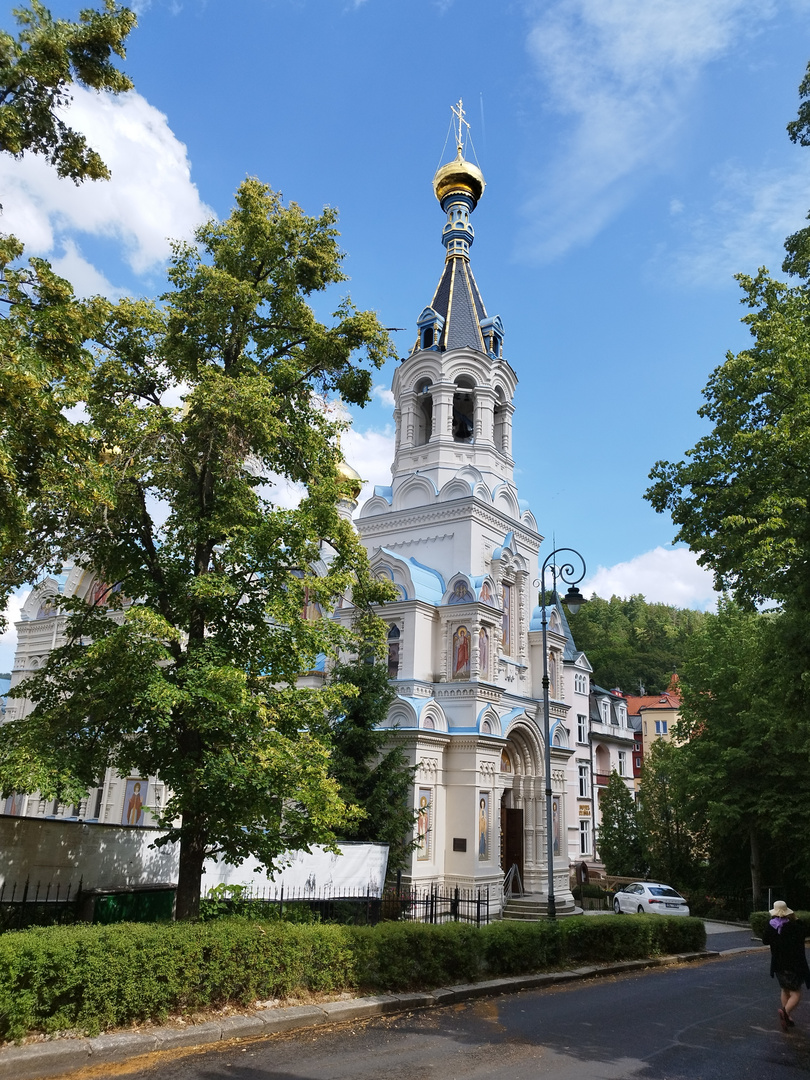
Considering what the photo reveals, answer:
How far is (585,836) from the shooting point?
123ft

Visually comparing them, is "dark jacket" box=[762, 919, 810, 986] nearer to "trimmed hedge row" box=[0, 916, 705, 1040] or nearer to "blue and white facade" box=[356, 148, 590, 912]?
"trimmed hedge row" box=[0, 916, 705, 1040]

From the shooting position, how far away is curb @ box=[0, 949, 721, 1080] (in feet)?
22.6

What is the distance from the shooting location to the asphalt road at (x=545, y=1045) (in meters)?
7.26

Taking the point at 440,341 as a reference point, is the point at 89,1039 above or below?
below

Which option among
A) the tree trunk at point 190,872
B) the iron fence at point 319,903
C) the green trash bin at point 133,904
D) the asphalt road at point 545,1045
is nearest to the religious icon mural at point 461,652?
the iron fence at point 319,903

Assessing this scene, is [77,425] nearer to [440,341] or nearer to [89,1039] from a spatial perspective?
[89,1039]

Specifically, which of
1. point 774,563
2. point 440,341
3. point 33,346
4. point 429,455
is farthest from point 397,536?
point 33,346

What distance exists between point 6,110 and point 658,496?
11.3m

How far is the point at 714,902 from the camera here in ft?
90.8

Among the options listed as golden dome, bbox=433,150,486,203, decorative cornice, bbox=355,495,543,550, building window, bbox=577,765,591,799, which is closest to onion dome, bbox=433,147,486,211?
golden dome, bbox=433,150,486,203

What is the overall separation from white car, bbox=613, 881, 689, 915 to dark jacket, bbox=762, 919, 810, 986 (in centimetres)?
1309

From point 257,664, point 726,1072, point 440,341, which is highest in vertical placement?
point 440,341

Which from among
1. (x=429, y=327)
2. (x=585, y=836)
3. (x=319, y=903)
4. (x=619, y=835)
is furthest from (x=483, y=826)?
(x=585, y=836)

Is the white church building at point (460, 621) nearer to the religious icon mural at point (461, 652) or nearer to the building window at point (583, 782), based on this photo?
the religious icon mural at point (461, 652)
